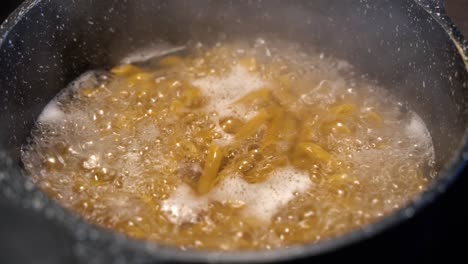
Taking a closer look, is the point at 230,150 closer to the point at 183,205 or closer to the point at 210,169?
the point at 210,169

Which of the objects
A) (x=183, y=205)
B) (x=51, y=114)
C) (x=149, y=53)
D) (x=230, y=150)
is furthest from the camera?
(x=149, y=53)

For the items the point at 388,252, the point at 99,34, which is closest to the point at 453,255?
the point at 388,252

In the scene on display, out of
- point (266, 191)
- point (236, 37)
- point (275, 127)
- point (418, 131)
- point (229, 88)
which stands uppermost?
point (236, 37)

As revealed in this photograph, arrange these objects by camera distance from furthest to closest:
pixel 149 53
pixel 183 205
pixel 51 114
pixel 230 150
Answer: pixel 149 53 < pixel 51 114 < pixel 230 150 < pixel 183 205

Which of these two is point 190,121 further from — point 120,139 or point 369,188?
point 369,188

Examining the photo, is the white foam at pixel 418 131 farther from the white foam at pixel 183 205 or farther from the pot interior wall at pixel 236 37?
the white foam at pixel 183 205

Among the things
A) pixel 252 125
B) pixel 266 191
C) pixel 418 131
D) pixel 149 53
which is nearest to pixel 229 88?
pixel 252 125
